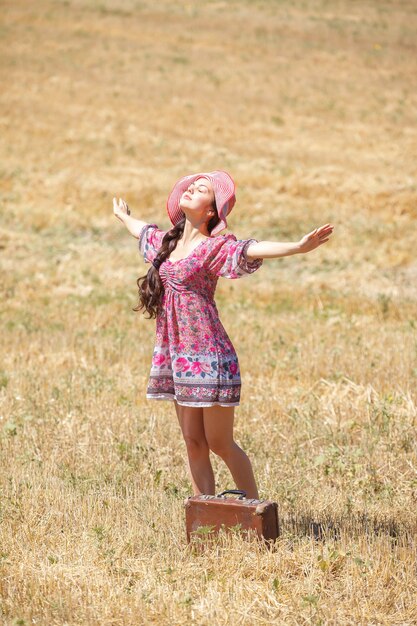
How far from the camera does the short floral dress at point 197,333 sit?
5.05 metres

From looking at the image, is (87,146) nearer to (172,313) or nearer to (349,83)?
(349,83)

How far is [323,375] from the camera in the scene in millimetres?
9297

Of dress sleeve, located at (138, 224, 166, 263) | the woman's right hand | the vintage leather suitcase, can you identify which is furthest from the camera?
the woman's right hand

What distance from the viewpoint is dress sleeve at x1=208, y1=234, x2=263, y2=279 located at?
5035mm

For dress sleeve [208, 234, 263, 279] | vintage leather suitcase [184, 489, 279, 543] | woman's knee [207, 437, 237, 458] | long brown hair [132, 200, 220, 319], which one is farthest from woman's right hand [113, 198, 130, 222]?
vintage leather suitcase [184, 489, 279, 543]

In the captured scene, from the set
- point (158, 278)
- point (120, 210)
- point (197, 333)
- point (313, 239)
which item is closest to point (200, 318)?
point (197, 333)

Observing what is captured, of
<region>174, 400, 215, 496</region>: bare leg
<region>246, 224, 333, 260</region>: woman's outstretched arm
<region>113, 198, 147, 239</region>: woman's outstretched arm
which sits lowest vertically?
Answer: <region>174, 400, 215, 496</region>: bare leg

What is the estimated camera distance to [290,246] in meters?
4.81

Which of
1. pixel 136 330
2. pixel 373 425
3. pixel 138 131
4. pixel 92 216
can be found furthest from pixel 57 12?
pixel 373 425

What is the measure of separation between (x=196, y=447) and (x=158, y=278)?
965 mm

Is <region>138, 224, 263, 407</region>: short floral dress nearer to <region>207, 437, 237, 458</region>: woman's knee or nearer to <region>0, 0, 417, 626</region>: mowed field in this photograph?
<region>207, 437, 237, 458</region>: woman's knee

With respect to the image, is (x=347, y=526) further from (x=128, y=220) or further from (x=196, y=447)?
(x=128, y=220)

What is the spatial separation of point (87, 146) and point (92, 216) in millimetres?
7126

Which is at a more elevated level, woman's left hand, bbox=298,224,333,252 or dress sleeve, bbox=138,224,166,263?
dress sleeve, bbox=138,224,166,263
